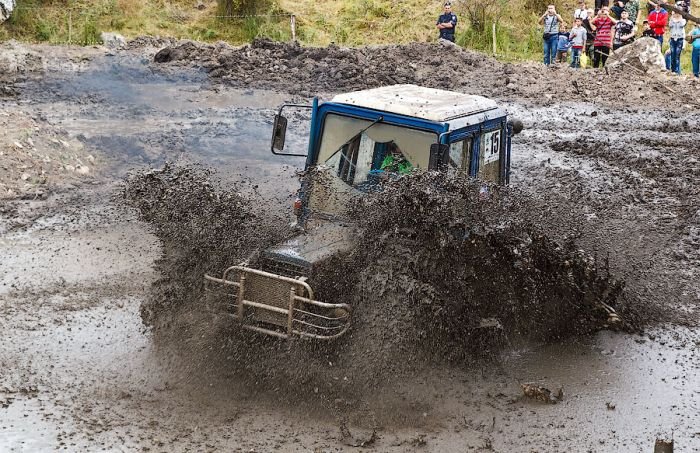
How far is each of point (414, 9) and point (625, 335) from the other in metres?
18.5

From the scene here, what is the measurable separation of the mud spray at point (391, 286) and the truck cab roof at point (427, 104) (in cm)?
60

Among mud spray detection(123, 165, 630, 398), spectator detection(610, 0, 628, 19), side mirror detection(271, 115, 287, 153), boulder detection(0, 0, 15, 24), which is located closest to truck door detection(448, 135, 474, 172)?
mud spray detection(123, 165, 630, 398)

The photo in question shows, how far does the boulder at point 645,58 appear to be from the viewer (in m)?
19.8

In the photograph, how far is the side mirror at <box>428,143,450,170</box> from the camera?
693cm

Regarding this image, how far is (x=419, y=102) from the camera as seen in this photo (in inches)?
304

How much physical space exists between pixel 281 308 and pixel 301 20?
19.1 metres

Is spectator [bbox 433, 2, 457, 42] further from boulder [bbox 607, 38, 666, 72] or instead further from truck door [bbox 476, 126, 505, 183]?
truck door [bbox 476, 126, 505, 183]

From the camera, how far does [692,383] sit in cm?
→ 773

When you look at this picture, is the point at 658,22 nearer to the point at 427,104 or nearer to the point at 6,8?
the point at 427,104

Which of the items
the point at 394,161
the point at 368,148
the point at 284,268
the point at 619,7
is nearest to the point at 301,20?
the point at 619,7

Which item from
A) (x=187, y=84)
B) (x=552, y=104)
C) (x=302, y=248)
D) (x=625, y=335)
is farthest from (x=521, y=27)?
(x=302, y=248)

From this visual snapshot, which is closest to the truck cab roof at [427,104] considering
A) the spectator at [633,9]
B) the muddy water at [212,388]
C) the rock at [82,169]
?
the muddy water at [212,388]

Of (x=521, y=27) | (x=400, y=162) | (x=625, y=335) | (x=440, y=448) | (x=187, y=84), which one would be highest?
(x=521, y=27)

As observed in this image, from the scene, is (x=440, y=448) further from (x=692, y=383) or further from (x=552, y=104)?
(x=552, y=104)
